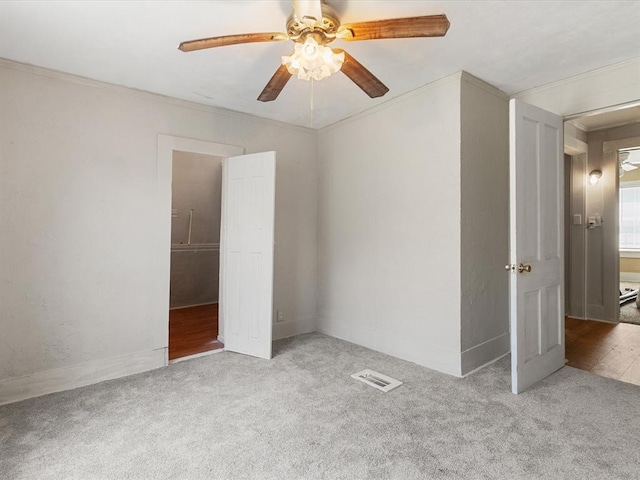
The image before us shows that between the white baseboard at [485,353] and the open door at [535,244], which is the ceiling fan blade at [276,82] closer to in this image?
the open door at [535,244]

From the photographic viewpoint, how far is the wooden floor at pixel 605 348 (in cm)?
296

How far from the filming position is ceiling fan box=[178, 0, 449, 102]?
167 cm

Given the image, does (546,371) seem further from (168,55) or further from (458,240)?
(168,55)

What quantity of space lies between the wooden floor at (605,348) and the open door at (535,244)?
0.38 metres

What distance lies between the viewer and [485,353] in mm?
3154

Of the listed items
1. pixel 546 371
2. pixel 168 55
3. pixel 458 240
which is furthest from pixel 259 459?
pixel 168 55

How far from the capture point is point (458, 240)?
2922mm

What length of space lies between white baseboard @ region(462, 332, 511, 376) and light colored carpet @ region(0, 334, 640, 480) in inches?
5.3

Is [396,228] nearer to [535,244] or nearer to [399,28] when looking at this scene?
[535,244]

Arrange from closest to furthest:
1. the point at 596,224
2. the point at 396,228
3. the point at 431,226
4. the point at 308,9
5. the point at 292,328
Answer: the point at 308,9
the point at 431,226
the point at 396,228
the point at 292,328
the point at 596,224

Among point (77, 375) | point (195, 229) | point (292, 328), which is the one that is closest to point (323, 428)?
point (292, 328)

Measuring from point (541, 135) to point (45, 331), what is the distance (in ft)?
14.1

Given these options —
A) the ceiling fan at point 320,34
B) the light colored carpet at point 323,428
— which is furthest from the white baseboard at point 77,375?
the ceiling fan at point 320,34

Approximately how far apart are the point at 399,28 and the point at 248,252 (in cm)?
251
